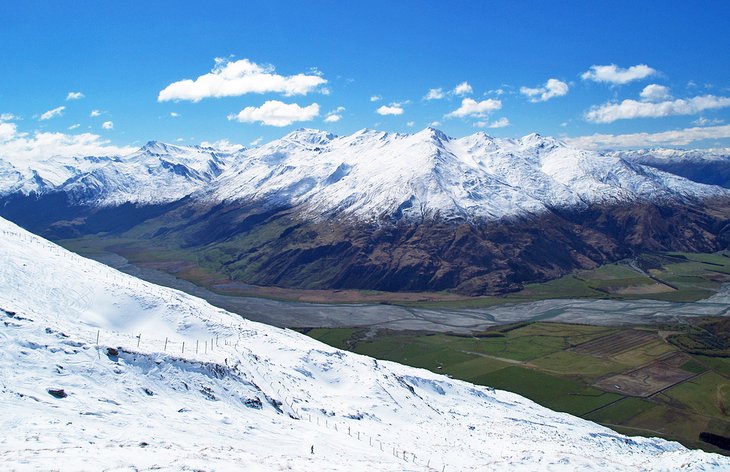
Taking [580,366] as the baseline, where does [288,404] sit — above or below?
above

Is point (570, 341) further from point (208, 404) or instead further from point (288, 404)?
point (208, 404)

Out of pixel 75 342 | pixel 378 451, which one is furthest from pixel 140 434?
pixel 378 451

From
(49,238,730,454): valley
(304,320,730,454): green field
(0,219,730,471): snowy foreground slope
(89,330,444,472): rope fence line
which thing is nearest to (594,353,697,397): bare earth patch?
(49,238,730,454): valley

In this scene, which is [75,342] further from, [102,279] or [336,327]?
[336,327]

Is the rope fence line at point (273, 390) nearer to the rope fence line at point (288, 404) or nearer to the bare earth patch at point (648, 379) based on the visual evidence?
the rope fence line at point (288, 404)

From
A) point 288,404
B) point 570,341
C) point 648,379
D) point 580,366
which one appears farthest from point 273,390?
point 570,341
